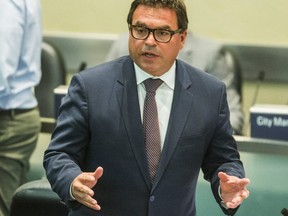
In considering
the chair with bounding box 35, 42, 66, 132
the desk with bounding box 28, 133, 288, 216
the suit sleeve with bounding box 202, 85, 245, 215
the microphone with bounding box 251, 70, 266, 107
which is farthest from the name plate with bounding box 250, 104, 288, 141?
the microphone with bounding box 251, 70, 266, 107

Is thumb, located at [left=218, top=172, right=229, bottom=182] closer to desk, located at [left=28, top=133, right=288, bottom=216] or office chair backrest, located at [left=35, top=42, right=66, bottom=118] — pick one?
desk, located at [left=28, top=133, right=288, bottom=216]

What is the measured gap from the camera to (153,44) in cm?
182

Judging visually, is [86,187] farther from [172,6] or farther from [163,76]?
[172,6]

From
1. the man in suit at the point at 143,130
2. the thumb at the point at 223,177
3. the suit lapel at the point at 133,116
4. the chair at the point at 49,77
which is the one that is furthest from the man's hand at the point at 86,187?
the chair at the point at 49,77

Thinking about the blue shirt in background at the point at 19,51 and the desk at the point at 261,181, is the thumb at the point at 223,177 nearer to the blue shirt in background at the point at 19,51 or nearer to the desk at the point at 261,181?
the desk at the point at 261,181

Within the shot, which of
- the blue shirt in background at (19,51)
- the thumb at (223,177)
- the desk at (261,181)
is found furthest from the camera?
the blue shirt in background at (19,51)

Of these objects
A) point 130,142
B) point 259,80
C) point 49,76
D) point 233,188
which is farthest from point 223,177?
point 259,80

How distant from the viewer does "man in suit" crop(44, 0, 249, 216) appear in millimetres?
1837

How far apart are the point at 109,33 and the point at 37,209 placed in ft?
8.63

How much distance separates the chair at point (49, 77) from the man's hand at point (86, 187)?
2080 millimetres

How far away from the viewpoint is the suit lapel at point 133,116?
6.10 feet

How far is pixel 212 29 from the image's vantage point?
4.41 meters

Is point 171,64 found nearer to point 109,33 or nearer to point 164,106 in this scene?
point 164,106

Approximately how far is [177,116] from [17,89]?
1.33 metres
